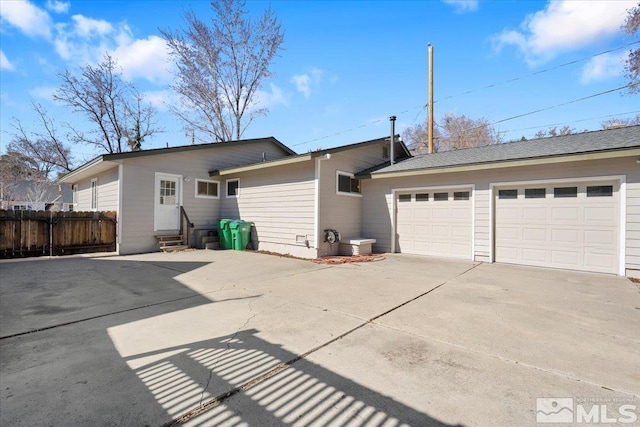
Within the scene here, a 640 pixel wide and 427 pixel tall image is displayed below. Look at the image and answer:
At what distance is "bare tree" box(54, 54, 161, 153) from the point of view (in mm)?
18484

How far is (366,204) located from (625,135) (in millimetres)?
6741

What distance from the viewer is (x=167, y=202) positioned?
1024 centimetres

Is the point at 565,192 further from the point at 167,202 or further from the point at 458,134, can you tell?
the point at 458,134

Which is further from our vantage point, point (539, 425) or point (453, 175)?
point (453, 175)

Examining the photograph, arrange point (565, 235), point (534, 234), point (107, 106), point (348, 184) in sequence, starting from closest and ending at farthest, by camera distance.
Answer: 1. point (565, 235)
2. point (534, 234)
3. point (348, 184)
4. point (107, 106)

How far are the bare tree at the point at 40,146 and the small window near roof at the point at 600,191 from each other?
89.5ft

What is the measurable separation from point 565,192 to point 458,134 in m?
16.9

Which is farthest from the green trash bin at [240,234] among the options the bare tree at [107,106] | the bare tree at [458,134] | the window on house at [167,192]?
the bare tree at [458,134]

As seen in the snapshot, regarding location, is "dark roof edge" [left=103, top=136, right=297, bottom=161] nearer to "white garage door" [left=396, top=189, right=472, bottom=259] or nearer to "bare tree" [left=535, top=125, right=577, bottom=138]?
"white garage door" [left=396, top=189, right=472, bottom=259]

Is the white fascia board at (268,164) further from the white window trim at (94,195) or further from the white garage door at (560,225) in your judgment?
the white garage door at (560,225)

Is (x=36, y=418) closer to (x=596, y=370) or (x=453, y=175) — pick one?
(x=596, y=370)

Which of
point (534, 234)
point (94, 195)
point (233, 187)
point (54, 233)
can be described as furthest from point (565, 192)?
point (94, 195)

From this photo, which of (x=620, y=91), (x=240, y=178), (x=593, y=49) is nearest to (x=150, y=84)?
(x=240, y=178)

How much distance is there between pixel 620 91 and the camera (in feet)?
36.6
